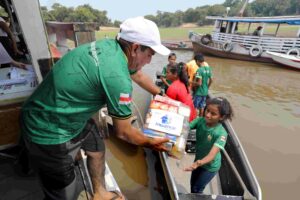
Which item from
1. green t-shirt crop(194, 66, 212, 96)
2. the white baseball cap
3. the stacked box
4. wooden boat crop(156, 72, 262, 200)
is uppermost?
the white baseball cap

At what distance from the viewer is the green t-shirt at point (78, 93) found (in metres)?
1.61

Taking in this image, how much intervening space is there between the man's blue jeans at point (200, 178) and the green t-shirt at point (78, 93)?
5.51 ft

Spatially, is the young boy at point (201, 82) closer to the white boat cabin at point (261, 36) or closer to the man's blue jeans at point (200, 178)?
the man's blue jeans at point (200, 178)

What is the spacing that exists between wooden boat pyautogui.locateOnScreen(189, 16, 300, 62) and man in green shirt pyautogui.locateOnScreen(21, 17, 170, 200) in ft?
50.9

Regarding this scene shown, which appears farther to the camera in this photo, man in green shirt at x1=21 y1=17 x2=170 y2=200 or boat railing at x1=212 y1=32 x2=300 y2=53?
boat railing at x1=212 y1=32 x2=300 y2=53

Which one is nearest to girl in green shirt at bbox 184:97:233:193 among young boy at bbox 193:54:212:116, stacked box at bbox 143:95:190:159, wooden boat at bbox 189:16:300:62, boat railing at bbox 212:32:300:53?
stacked box at bbox 143:95:190:159

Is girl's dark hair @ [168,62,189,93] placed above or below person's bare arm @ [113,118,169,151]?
below

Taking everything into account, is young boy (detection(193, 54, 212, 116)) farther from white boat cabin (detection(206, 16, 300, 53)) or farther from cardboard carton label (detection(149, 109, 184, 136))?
white boat cabin (detection(206, 16, 300, 53))

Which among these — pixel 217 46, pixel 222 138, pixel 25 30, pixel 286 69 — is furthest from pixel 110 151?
pixel 217 46

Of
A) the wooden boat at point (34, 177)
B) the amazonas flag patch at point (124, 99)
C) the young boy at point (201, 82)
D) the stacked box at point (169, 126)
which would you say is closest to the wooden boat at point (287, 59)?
the young boy at point (201, 82)

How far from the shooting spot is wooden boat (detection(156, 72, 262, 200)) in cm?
294

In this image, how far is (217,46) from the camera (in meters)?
18.0

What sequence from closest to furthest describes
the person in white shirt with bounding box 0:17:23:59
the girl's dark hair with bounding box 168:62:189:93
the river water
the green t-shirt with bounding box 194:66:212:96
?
the person in white shirt with bounding box 0:17:23:59, the girl's dark hair with bounding box 168:62:189:93, the river water, the green t-shirt with bounding box 194:66:212:96

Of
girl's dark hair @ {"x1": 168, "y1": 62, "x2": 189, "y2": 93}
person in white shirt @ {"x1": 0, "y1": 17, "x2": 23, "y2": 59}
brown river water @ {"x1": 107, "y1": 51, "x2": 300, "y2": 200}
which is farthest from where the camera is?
brown river water @ {"x1": 107, "y1": 51, "x2": 300, "y2": 200}
